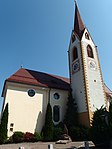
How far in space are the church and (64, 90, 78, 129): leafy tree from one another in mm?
664

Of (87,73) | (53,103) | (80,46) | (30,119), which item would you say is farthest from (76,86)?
(30,119)

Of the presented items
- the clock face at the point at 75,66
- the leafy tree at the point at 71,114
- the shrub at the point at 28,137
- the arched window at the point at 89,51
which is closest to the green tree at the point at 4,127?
the shrub at the point at 28,137

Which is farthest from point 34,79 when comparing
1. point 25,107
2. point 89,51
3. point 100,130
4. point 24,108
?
point 100,130

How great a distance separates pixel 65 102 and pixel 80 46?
9.10 m

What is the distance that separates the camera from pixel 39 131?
20.2 meters

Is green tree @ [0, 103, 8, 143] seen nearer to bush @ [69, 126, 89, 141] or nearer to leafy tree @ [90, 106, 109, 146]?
bush @ [69, 126, 89, 141]

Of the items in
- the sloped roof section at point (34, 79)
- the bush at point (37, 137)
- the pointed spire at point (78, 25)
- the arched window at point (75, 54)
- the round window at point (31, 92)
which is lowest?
the bush at point (37, 137)

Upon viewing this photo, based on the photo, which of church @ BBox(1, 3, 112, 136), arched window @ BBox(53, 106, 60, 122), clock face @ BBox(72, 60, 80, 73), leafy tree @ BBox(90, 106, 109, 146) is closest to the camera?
leafy tree @ BBox(90, 106, 109, 146)

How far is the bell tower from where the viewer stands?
70.7ft

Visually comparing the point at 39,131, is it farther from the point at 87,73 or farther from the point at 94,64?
the point at 94,64

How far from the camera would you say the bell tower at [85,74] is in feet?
70.7

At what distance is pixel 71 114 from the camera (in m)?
21.4

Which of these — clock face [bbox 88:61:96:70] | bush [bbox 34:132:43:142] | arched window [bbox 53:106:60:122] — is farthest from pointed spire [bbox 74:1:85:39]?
bush [bbox 34:132:43:142]

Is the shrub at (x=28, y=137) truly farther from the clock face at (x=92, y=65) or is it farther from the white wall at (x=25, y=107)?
the clock face at (x=92, y=65)
